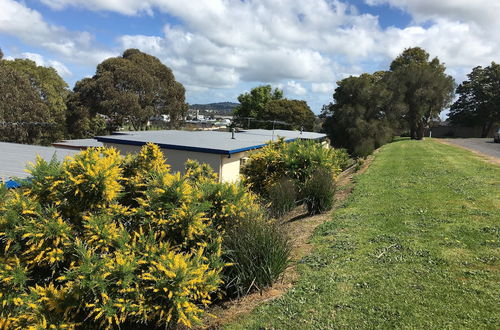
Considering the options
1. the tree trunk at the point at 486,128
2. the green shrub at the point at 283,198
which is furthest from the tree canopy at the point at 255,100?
the green shrub at the point at 283,198

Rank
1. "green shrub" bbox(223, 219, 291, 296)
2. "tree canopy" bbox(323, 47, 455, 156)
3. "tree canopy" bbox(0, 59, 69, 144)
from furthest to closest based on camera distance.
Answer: "tree canopy" bbox(323, 47, 455, 156) → "tree canopy" bbox(0, 59, 69, 144) → "green shrub" bbox(223, 219, 291, 296)

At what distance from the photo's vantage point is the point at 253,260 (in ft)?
18.5

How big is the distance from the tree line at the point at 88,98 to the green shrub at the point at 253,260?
31.5m

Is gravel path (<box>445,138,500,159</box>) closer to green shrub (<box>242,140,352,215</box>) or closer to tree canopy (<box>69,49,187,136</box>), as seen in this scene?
green shrub (<box>242,140,352,215</box>)

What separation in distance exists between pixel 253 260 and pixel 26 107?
34965mm

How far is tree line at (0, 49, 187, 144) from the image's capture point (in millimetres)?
32406

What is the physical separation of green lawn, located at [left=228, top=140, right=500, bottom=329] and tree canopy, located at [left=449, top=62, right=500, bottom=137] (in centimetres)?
5375

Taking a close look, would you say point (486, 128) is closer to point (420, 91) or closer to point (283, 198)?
point (420, 91)

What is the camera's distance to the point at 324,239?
7.66 meters

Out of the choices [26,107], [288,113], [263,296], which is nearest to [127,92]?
[26,107]

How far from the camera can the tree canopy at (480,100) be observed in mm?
53688

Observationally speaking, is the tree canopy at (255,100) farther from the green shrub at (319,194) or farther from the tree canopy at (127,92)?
the green shrub at (319,194)

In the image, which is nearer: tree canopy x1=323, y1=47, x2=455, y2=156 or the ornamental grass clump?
the ornamental grass clump

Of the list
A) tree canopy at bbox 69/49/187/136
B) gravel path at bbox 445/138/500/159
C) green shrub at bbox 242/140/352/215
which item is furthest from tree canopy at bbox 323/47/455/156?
green shrub at bbox 242/140/352/215
